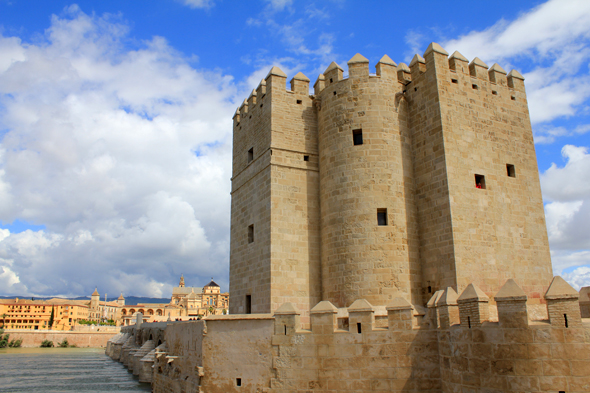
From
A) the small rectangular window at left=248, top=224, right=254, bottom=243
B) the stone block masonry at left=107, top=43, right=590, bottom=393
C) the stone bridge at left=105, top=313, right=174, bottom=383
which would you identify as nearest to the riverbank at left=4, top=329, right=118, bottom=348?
the stone bridge at left=105, top=313, right=174, bottom=383

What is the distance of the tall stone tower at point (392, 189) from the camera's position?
13.7 m

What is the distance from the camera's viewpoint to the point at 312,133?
16.5 m

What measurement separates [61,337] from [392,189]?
6987 cm

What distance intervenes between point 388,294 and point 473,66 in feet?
28.6

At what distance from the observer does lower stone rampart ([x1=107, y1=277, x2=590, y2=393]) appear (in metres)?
8.08

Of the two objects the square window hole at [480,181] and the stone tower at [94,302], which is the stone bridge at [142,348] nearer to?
the square window hole at [480,181]

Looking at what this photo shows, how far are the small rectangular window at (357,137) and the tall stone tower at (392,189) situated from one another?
4cm

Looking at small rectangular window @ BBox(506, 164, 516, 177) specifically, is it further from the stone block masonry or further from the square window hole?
the square window hole

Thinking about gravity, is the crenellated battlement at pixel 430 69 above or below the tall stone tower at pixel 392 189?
above

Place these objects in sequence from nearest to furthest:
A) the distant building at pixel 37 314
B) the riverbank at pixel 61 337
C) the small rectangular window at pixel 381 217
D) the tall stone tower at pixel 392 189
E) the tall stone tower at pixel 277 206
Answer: the tall stone tower at pixel 392 189, the small rectangular window at pixel 381 217, the tall stone tower at pixel 277 206, the riverbank at pixel 61 337, the distant building at pixel 37 314

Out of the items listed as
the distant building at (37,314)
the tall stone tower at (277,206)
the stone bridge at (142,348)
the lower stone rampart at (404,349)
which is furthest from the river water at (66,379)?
the distant building at (37,314)

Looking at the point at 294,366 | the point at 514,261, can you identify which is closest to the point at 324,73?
the point at 514,261

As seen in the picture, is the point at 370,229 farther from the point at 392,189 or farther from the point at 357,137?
the point at 357,137

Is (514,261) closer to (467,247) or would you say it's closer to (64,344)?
(467,247)
